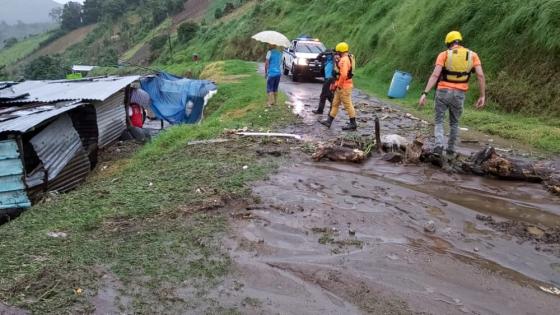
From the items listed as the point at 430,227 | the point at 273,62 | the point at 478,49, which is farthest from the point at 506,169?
the point at 478,49

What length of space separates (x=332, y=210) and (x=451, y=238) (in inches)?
53.6

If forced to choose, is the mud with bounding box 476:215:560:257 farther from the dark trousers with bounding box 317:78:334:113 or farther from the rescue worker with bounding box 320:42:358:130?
the dark trousers with bounding box 317:78:334:113

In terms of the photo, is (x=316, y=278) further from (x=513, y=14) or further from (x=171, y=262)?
(x=513, y=14)

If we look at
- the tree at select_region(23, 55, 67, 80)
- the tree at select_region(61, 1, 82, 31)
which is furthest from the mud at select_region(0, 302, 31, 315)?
the tree at select_region(61, 1, 82, 31)

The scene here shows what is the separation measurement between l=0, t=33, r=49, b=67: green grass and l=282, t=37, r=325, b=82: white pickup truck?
8232 centimetres

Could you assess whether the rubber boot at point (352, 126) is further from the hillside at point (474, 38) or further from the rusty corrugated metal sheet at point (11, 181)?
the rusty corrugated metal sheet at point (11, 181)

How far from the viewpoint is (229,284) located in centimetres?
411

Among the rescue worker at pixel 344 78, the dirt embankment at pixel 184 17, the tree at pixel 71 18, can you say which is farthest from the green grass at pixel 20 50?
the rescue worker at pixel 344 78

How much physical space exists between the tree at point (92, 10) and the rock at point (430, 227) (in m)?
95.3

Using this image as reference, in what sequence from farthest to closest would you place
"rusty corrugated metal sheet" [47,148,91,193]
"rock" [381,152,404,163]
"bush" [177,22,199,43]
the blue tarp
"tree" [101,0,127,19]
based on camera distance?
"tree" [101,0,127,19] < "bush" [177,22,199,43] < the blue tarp < "rusty corrugated metal sheet" [47,148,91,193] < "rock" [381,152,404,163]

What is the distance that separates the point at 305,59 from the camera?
18734 millimetres

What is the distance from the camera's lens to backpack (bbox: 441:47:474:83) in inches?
275

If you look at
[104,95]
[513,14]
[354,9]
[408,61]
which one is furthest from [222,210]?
[354,9]

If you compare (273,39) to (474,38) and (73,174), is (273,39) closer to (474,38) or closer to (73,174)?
(73,174)
